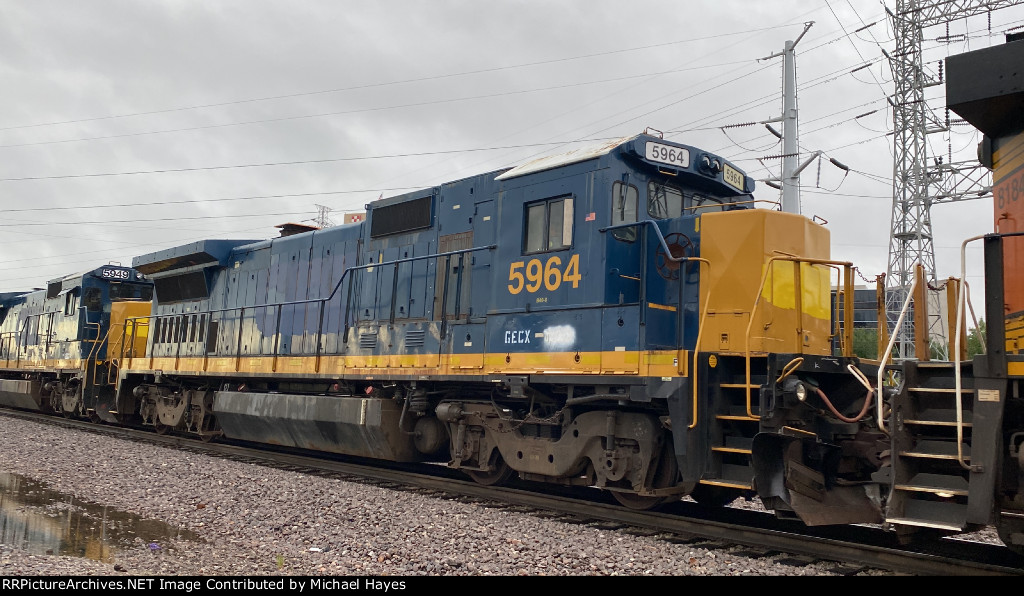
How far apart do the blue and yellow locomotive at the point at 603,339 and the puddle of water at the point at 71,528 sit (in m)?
3.45

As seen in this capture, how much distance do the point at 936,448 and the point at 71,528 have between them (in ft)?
22.3

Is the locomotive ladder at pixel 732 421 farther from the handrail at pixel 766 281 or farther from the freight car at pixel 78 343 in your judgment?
the freight car at pixel 78 343

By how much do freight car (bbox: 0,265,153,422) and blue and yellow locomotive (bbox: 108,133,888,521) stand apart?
27.4 feet

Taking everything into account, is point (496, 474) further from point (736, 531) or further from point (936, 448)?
point (936, 448)

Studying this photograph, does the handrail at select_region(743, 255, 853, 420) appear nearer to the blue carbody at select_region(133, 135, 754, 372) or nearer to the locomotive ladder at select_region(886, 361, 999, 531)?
the blue carbody at select_region(133, 135, 754, 372)

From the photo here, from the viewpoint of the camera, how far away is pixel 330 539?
19.9 feet

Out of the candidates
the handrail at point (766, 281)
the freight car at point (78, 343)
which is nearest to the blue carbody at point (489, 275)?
the handrail at point (766, 281)

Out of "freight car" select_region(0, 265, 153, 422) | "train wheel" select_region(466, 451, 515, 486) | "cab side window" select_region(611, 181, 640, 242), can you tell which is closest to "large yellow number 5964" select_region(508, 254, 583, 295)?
"cab side window" select_region(611, 181, 640, 242)

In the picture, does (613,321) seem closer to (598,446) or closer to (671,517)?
(598,446)

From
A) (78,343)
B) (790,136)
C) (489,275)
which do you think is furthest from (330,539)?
(790,136)

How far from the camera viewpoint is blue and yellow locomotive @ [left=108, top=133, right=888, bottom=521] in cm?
670

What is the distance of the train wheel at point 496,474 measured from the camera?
8898 mm

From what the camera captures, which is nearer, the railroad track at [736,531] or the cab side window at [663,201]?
the railroad track at [736,531]
